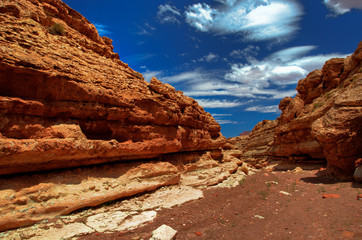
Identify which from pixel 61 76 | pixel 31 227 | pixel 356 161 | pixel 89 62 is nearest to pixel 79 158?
pixel 31 227

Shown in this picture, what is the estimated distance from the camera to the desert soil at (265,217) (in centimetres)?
553

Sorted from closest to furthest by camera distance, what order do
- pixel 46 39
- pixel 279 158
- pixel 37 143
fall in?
pixel 37 143 → pixel 46 39 → pixel 279 158

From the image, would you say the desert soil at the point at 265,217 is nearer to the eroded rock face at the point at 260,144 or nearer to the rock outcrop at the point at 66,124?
the rock outcrop at the point at 66,124

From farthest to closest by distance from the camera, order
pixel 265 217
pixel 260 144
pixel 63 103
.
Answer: pixel 260 144 → pixel 265 217 → pixel 63 103

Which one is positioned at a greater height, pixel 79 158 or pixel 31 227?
pixel 79 158

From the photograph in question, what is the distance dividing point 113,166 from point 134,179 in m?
1.03

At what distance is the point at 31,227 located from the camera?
509cm

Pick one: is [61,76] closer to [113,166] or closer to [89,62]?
[89,62]

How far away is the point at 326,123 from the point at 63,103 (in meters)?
14.3

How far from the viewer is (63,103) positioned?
6.57 metres

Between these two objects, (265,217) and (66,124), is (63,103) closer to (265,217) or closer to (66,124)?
(66,124)

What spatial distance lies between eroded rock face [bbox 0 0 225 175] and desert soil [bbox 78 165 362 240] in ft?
9.20

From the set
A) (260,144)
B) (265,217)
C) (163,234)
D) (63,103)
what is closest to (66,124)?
(63,103)

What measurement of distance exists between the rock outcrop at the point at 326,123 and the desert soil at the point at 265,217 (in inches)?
96.9
